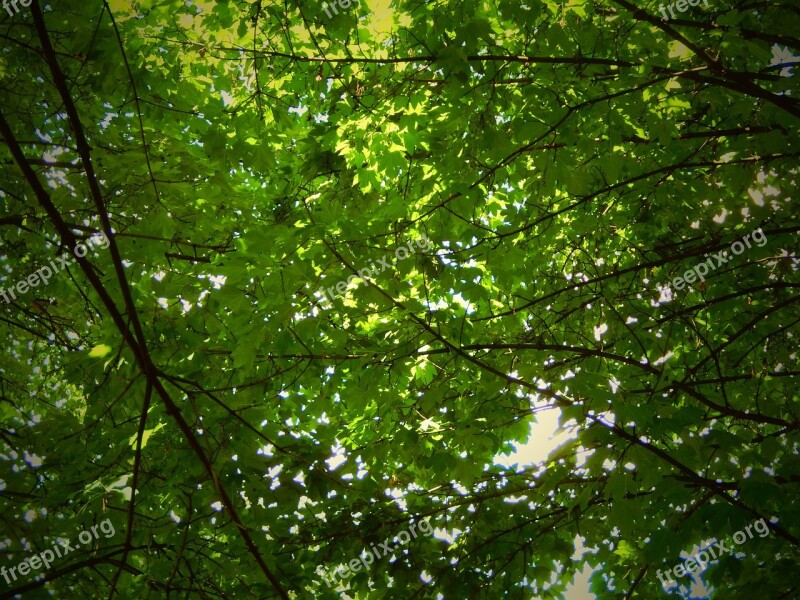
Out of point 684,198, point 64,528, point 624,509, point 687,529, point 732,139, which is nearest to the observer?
point 687,529

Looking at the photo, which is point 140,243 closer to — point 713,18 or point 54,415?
point 54,415

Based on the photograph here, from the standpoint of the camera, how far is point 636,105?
9.73ft

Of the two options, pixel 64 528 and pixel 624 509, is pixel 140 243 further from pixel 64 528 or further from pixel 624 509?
pixel 624 509

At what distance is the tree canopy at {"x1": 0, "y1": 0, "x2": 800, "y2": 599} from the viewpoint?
262cm

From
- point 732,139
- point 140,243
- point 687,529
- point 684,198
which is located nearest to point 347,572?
point 687,529

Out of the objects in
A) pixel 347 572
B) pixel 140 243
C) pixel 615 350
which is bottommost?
pixel 347 572

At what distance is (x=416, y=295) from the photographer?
12.1 ft

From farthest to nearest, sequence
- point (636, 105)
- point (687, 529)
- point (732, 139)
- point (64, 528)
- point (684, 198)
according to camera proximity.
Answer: point (684, 198)
point (732, 139)
point (636, 105)
point (64, 528)
point (687, 529)

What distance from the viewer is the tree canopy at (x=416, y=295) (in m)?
2.62

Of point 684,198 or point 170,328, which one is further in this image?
point 684,198

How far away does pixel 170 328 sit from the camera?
327cm

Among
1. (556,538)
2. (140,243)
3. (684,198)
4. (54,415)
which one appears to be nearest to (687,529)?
(556,538)

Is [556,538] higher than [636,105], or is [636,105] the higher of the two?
[636,105]

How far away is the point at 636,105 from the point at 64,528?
12.5ft
